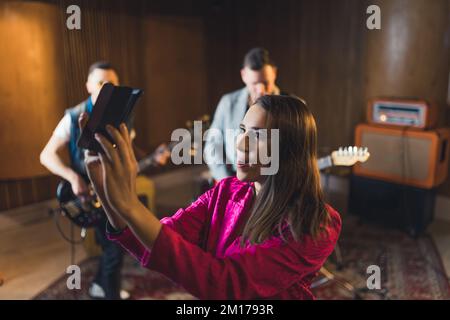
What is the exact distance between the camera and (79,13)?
1489mm

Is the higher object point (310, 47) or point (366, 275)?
point (310, 47)

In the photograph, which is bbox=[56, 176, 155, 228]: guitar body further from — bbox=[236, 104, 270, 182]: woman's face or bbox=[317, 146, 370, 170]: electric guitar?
bbox=[236, 104, 270, 182]: woman's face

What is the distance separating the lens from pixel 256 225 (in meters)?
0.90

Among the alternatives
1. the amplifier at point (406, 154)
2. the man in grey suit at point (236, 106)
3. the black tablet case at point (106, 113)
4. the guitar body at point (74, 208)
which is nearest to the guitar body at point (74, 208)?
the guitar body at point (74, 208)

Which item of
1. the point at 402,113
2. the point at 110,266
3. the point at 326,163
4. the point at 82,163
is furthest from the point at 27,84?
the point at 402,113

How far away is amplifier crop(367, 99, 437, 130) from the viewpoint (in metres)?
3.22

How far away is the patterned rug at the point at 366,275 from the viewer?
102 inches

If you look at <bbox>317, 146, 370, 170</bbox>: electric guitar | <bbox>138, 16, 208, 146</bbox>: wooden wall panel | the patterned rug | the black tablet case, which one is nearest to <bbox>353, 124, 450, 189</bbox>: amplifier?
the patterned rug

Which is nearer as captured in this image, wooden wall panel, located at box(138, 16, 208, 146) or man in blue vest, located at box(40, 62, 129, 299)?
man in blue vest, located at box(40, 62, 129, 299)

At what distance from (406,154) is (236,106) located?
5.02 feet

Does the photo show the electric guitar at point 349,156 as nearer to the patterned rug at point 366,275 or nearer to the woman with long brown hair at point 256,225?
the patterned rug at point 366,275

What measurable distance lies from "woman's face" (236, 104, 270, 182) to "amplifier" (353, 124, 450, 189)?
8.73 ft

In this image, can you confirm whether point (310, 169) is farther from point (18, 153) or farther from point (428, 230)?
point (428, 230)

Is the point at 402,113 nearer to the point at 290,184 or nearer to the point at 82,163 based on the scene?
the point at 82,163
